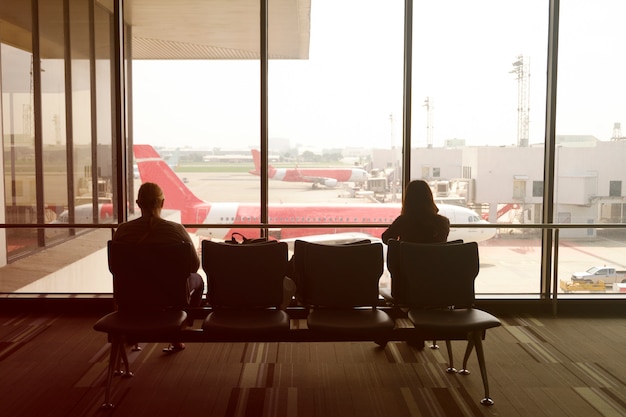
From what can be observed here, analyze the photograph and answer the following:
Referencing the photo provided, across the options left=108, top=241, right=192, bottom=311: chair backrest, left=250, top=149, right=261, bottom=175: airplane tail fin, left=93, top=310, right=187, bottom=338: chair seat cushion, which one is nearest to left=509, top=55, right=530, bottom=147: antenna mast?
left=250, top=149, right=261, bottom=175: airplane tail fin

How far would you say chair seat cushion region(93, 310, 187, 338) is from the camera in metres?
3.25

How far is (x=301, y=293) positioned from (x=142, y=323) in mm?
1027

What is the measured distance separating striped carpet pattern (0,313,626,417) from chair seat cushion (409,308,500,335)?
44 centimetres

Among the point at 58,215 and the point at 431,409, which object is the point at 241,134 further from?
the point at 431,409

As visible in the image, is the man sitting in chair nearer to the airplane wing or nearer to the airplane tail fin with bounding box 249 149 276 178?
the airplane tail fin with bounding box 249 149 276 178

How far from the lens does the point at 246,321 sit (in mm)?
3381

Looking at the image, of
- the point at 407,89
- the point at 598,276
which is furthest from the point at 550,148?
the point at 407,89

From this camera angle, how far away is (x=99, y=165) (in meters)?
6.12

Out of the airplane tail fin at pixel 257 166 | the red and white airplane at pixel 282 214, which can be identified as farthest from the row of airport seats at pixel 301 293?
the airplane tail fin at pixel 257 166

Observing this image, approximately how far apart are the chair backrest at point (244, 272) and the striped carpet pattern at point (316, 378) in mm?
561

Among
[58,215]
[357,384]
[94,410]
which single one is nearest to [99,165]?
[58,215]

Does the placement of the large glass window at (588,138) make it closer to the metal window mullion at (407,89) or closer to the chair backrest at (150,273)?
the metal window mullion at (407,89)

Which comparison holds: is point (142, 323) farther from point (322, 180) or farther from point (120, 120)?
point (322, 180)

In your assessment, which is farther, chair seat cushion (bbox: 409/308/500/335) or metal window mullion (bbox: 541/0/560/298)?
metal window mullion (bbox: 541/0/560/298)
